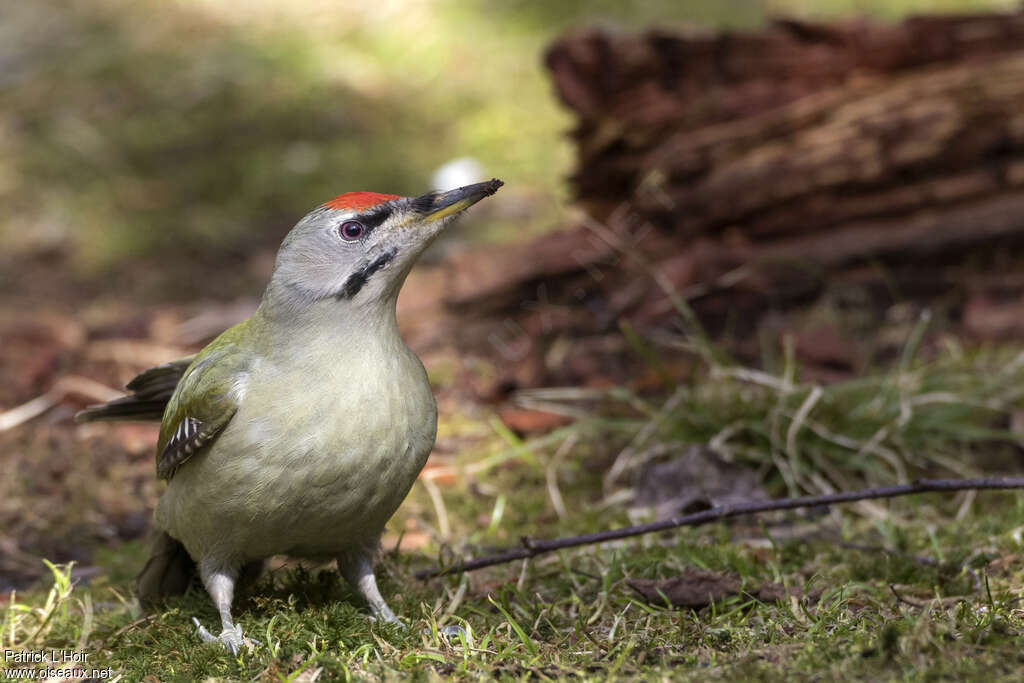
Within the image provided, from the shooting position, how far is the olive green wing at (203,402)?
3.41 meters

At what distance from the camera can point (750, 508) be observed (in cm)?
366

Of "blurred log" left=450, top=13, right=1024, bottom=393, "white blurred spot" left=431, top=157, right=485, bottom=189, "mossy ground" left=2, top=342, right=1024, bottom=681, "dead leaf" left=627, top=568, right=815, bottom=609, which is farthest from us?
"white blurred spot" left=431, top=157, right=485, bottom=189

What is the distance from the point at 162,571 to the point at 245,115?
7168 millimetres

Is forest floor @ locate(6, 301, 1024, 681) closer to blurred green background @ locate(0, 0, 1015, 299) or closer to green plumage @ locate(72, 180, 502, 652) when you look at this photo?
green plumage @ locate(72, 180, 502, 652)

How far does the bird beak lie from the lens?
11.4ft

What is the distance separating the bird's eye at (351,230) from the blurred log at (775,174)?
2572mm

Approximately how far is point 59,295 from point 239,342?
17.3ft

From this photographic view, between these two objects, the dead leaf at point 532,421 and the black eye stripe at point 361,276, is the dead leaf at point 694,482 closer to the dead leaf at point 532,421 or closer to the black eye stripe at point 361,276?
the dead leaf at point 532,421

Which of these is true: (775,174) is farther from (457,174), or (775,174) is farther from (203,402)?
(203,402)

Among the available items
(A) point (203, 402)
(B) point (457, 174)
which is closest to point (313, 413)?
(A) point (203, 402)

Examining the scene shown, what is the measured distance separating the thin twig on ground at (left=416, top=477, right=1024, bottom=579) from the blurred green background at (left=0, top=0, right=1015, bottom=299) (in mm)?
4836

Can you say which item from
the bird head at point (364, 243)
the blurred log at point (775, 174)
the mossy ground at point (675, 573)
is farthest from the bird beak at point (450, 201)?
the blurred log at point (775, 174)

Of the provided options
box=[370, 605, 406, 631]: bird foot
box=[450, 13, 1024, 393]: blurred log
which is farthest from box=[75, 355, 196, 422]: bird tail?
box=[450, 13, 1024, 393]: blurred log

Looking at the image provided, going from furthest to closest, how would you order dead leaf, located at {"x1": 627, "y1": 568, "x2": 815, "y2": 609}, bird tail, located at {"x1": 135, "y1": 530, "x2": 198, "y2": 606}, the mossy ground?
bird tail, located at {"x1": 135, "y1": 530, "x2": 198, "y2": 606} < dead leaf, located at {"x1": 627, "y1": 568, "x2": 815, "y2": 609} < the mossy ground
